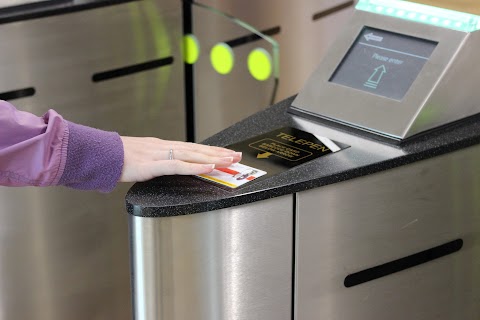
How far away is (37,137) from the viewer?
1416 millimetres

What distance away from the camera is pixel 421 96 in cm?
155

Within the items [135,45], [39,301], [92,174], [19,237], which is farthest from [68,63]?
[92,174]

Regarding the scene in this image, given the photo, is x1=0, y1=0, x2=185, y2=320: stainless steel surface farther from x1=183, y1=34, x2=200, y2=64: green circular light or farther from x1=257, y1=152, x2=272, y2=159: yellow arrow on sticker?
x1=257, y1=152, x2=272, y2=159: yellow arrow on sticker

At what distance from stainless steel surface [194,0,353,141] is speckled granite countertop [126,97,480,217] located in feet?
3.25

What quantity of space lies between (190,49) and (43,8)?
51 cm

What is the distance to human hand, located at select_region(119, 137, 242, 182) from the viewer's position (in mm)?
1441

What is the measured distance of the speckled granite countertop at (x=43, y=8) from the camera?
2199 mm

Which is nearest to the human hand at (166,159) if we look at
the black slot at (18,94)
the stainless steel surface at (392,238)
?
the stainless steel surface at (392,238)

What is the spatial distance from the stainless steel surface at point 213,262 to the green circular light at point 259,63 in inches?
52.2

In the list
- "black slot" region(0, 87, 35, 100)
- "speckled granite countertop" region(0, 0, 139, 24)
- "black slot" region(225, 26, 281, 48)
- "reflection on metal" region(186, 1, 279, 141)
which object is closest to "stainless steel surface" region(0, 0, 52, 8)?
"speckled granite countertop" region(0, 0, 139, 24)

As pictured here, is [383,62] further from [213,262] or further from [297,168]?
[213,262]

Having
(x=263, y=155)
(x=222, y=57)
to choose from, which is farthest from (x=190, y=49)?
(x=263, y=155)

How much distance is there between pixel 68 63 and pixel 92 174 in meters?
0.90

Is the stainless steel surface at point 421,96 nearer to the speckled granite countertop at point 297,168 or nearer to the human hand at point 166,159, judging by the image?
the speckled granite countertop at point 297,168
